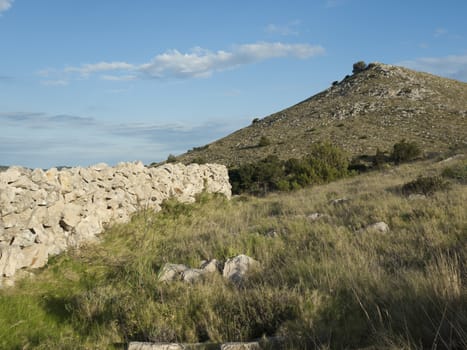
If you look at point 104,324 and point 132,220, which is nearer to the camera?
point 104,324

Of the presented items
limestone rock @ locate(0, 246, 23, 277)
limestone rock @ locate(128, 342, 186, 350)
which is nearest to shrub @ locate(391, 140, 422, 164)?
limestone rock @ locate(0, 246, 23, 277)

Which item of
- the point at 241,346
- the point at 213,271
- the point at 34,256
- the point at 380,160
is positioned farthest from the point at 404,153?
the point at 241,346

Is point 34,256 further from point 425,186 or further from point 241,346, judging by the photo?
point 425,186

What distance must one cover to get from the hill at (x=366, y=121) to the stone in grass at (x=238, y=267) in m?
26.3

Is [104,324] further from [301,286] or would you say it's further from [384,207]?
[384,207]

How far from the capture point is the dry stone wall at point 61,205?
5.61 meters

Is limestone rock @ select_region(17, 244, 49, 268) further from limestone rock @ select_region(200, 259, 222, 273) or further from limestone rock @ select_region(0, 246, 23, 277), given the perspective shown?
limestone rock @ select_region(200, 259, 222, 273)

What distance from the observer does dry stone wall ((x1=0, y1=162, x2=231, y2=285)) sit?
561 cm

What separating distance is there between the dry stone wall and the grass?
0.38m

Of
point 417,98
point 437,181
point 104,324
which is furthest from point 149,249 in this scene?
point 417,98

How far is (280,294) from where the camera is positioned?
3.84 m

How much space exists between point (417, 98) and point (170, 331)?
44.0 meters

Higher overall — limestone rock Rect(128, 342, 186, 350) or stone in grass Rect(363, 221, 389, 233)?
stone in grass Rect(363, 221, 389, 233)

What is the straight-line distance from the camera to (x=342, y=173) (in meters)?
22.2
